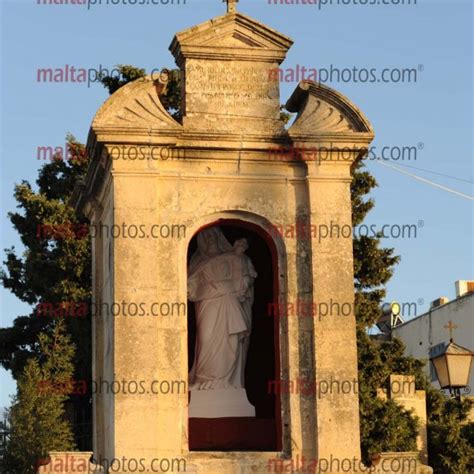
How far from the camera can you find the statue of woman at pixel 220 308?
54.1 ft

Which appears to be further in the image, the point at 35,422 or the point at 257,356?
the point at 35,422

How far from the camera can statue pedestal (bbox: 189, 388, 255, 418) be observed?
1622cm

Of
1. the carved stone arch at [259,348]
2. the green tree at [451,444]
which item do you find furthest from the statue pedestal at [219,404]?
the green tree at [451,444]

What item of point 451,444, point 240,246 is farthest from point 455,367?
point 451,444

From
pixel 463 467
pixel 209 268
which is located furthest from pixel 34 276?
pixel 209 268

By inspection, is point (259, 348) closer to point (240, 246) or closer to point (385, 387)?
point (240, 246)

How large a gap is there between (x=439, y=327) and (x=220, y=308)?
34139 millimetres

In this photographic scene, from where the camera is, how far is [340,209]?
16.2 metres

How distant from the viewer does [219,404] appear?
53.5ft

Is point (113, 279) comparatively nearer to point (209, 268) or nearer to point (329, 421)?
point (209, 268)

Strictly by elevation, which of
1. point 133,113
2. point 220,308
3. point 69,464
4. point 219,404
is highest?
point 133,113

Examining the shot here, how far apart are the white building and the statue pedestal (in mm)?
30037

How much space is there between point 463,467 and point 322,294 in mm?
13811

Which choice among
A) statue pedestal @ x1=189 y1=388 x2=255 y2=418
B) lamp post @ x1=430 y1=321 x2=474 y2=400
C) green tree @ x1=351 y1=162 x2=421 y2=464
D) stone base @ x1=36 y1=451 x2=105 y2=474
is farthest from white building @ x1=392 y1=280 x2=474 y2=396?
stone base @ x1=36 y1=451 x2=105 y2=474
